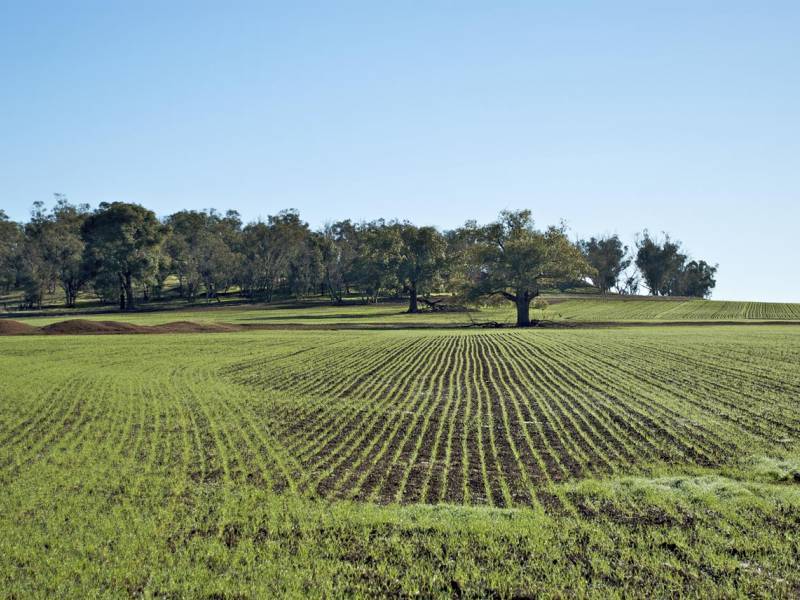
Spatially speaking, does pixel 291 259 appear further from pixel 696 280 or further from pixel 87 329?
pixel 696 280

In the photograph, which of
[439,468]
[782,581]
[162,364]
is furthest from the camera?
[162,364]

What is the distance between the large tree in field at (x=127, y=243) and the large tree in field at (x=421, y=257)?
39895 millimetres

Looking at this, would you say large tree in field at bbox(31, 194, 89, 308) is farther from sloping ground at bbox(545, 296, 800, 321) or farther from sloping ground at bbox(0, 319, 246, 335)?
sloping ground at bbox(545, 296, 800, 321)

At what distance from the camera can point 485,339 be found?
49.8m

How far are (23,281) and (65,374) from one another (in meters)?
97.5

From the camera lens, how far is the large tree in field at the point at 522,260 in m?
65.6

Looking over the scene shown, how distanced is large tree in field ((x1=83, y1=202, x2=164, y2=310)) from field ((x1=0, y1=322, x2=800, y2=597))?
245 ft

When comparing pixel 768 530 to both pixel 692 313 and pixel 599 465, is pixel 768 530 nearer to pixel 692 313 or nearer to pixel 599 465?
pixel 599 465

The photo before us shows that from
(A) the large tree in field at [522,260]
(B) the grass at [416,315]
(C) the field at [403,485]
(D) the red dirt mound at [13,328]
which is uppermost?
(A) the large tree in field at [522,260]

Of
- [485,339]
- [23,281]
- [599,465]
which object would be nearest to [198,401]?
[599,465]

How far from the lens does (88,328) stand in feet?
188

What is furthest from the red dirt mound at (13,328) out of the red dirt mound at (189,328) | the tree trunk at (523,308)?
the tree trunk at (523,308)

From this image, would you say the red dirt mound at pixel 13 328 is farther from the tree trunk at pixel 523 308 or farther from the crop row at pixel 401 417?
the tree trunk at pixel 523 308

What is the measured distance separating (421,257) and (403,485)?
264 feet
